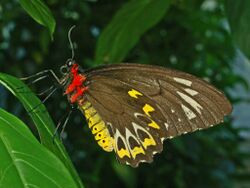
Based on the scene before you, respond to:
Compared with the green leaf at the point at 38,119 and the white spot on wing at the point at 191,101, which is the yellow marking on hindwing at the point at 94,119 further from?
the green leaf at the point at 38,119

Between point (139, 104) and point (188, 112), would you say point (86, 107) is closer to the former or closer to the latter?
point (139, 104)

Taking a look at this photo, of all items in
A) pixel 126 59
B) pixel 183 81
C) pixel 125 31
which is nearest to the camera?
pixel 183 81

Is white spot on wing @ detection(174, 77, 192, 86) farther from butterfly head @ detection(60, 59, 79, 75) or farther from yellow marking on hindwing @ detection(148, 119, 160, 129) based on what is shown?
butterfly head @ detection(60, 59, 79, 75)

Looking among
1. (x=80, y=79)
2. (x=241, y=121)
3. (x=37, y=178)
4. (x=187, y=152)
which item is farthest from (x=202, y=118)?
(x=241, y=121)

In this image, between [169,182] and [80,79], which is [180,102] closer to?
[80,79]

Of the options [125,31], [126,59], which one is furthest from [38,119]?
[126,59]

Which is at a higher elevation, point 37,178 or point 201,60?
point 201,60
